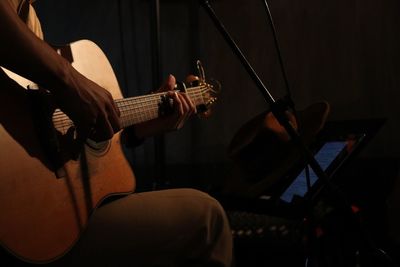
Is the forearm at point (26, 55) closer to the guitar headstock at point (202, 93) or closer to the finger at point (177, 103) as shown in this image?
the finger at point (177, 103)

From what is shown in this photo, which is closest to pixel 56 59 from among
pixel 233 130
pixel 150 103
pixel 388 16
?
pixel 150 103

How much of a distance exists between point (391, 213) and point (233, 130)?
95cm

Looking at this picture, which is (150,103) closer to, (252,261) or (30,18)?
(30,18)

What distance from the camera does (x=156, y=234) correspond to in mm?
999

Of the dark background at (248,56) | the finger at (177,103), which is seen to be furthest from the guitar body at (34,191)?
the dark background at (248,56)

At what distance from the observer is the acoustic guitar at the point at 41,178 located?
79cm

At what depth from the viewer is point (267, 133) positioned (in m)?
1.63

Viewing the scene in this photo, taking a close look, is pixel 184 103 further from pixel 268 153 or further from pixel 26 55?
pixel 26 55

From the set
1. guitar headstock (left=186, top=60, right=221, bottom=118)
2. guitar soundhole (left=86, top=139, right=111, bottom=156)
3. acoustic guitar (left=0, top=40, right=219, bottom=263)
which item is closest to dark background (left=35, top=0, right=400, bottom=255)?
guitar headstock (left=186, top=60, right=221, bottom=118)

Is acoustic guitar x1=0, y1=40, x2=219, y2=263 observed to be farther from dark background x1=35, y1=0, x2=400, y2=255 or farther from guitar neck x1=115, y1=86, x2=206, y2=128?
dark background x1=35, y1=0, x2=400, y2=255

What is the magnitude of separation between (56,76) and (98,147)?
317 millimetres

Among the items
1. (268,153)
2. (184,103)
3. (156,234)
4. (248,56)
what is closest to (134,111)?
(184,103)

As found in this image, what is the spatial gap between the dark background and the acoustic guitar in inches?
57.4

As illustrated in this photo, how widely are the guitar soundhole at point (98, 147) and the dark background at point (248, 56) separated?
132 cm
